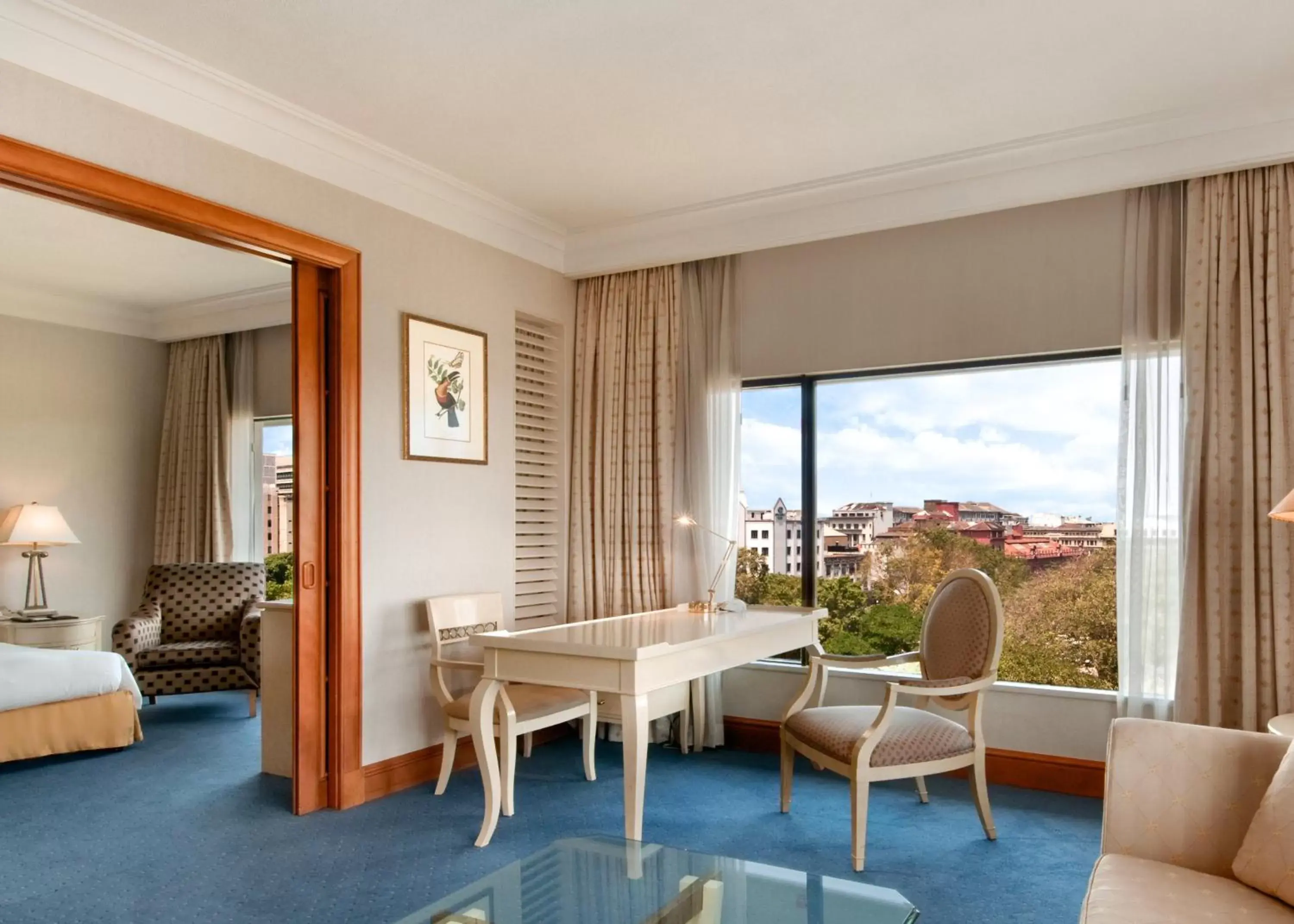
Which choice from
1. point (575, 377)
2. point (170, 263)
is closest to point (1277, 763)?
point (575, 377)

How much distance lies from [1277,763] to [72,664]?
5406mm

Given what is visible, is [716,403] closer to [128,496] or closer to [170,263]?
[170,263]

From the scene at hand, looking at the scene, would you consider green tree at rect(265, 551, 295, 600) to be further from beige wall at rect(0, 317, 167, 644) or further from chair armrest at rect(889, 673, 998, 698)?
chair armrest at rect(889, 673, 998, 698)

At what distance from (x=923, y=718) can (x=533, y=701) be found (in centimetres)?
165

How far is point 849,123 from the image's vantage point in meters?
3.85

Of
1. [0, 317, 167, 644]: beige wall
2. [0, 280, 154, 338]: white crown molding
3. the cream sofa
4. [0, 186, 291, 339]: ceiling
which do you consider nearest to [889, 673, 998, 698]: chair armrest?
the cream sofa

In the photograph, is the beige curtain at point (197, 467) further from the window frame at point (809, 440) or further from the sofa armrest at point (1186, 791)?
the sofa armrest at point (1186, 791)

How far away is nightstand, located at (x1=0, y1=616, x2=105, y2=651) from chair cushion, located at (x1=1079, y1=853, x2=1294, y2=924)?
5933 millimetres

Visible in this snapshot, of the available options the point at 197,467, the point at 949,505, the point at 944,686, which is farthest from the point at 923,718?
the point at 197,467

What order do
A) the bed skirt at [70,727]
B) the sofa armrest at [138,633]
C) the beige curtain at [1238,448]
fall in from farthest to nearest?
the sofa armrest at [138,633]
the bed skirt at [70,727]
the beige curtain at [1238,448]

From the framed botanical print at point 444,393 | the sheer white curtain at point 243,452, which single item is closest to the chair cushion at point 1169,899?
the framed botanical print at point 444,393

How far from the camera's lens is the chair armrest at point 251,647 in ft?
Result: 19.4

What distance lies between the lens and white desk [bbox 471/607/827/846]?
3.16 m

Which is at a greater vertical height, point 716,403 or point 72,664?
point 716,403
